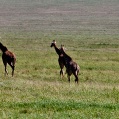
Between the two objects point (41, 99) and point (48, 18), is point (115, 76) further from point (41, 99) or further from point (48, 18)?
point (48, 18)

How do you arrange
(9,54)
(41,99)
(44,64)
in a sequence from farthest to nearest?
1. (44,64)
2. (9,54)
3. (41,99)

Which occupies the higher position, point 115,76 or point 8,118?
point 8,118

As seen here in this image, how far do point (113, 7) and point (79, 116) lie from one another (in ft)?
315

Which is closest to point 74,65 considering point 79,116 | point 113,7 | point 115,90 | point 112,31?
point 115,90

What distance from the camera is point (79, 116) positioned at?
11.7m

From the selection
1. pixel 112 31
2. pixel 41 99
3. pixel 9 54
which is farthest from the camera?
pixel 112 31

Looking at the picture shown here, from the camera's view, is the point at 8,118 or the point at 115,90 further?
the point at 115,90

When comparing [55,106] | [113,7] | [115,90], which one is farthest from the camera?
[113,7]

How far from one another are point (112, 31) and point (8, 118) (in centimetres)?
5398

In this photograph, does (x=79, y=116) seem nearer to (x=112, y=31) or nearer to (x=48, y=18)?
(x=112, y=31)

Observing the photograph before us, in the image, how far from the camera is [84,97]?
585 inches

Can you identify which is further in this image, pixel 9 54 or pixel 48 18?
pixel 48 18

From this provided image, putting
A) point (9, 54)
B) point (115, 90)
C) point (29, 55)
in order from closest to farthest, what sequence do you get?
point (115, 90) → point (9, 54) → point (29, 55)

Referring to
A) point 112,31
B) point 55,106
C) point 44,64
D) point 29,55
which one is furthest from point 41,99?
point 112,31
